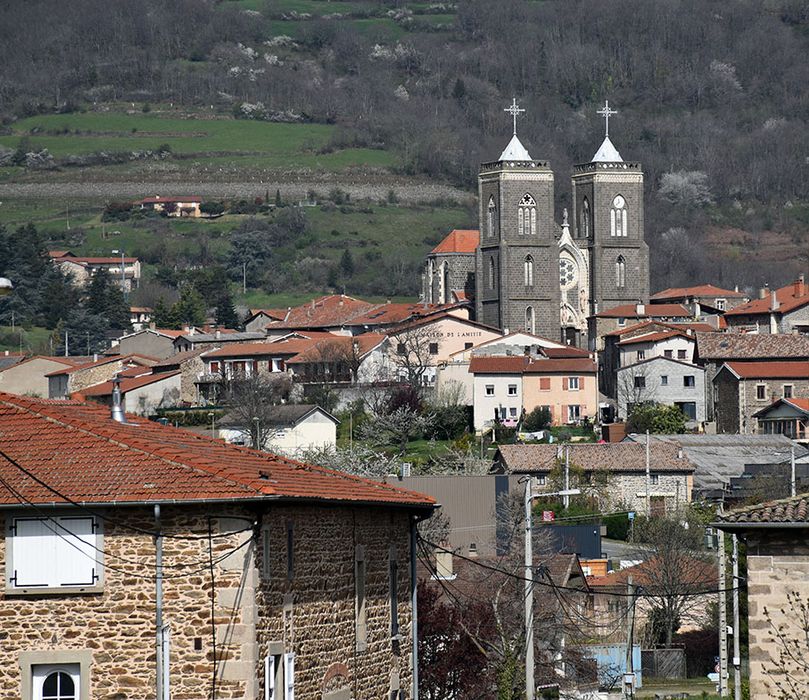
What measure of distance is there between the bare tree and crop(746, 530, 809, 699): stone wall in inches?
2234

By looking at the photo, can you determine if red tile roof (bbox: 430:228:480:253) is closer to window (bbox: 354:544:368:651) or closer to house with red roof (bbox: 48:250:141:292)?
house with red roof (bbox: 48:250:141:292)

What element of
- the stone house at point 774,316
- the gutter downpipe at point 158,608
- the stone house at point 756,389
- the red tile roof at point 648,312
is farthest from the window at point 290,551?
the red tile roof at point 648,312

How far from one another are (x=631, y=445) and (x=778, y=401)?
47.2 ft

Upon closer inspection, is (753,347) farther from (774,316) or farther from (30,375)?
(30,375)

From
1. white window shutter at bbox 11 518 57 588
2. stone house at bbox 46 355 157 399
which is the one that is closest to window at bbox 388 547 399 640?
white window shutter at bbox 11 518 57 588

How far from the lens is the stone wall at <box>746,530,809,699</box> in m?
21.0

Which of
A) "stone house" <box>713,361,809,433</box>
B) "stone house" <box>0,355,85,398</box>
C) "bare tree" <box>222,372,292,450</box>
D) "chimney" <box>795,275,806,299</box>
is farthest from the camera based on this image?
"chimney" <box>795,275,806,299</box>

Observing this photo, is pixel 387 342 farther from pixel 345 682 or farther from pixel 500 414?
pixel 345 682

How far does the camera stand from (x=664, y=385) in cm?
10650

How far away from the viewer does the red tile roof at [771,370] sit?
101062 mm

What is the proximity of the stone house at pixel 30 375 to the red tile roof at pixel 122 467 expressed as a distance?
326 ft

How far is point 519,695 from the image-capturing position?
32.4 m

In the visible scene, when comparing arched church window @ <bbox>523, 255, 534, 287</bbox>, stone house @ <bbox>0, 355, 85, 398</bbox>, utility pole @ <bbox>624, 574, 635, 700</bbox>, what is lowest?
utility pole @ <bbox>624, 574, 635, 700</bbox>

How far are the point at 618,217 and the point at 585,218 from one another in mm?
2389
